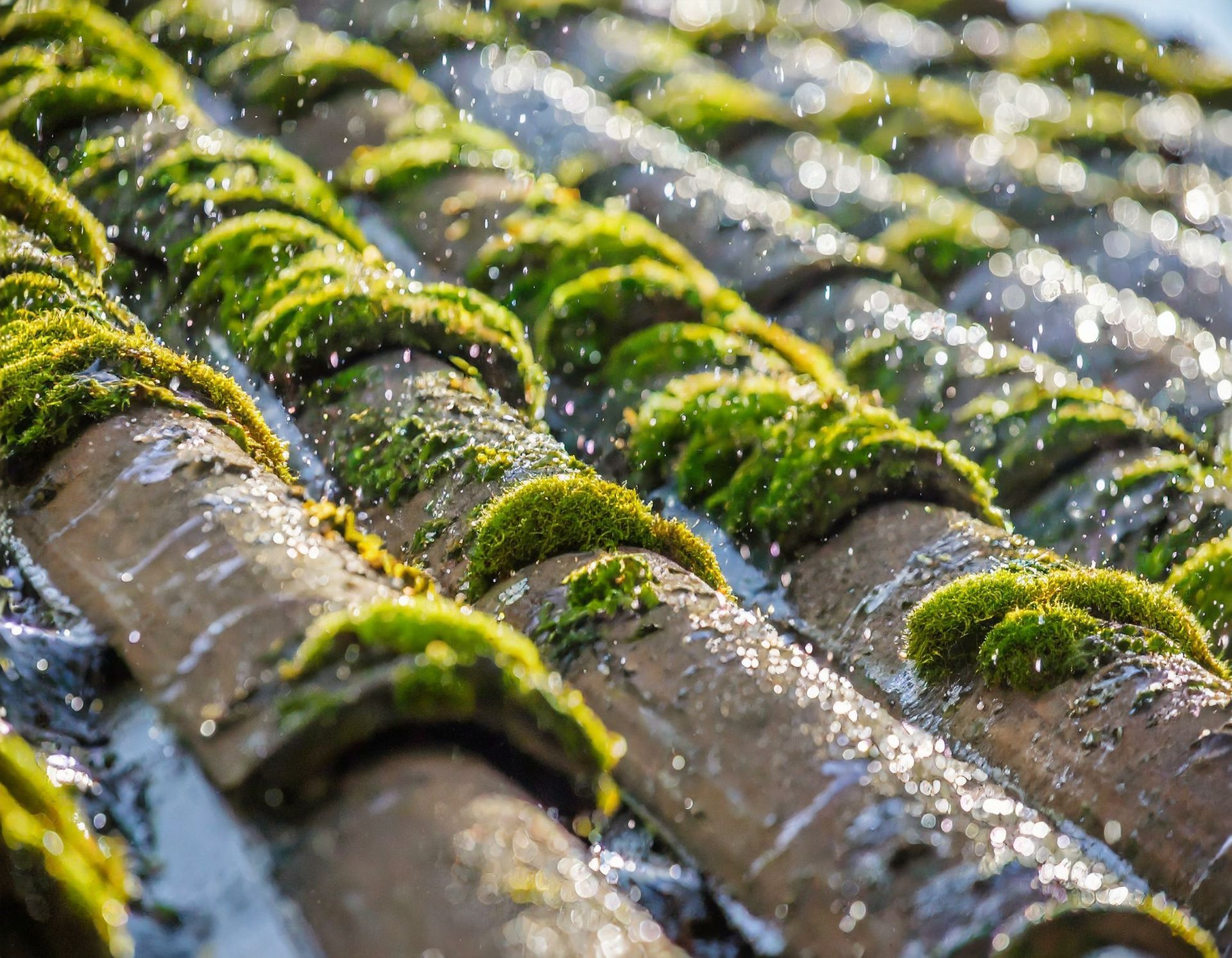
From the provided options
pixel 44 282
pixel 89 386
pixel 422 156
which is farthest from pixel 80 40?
pixel 89 386

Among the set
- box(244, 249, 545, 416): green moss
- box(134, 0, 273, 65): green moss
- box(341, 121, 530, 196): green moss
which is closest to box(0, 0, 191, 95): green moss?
box(341, 121, 530, 196): green moss

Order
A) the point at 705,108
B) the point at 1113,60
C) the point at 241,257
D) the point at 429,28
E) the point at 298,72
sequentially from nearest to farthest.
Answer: the point at 241,257
the point at 298,72
the point at 429,28
the point at 705,108
the point at 1113,60

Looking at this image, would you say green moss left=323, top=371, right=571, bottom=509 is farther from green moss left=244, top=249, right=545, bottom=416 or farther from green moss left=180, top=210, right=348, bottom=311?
green moss left=180, top=210, right=348, bottom=311

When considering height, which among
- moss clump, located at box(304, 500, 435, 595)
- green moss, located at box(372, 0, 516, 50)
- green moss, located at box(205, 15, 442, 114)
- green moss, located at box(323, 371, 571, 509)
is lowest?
green moss, located at box(323, 371, 571, 509)

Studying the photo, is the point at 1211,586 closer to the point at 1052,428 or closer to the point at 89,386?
the point at 1052,428

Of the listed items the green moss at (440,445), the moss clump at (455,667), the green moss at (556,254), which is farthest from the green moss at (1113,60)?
the moss clump at (455,667)

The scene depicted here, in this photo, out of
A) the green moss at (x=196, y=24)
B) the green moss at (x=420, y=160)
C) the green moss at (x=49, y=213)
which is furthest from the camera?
the green moss at (x=196, y=24)

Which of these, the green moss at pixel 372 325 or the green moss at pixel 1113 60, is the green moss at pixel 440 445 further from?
the green moss at pixel 1113 60
